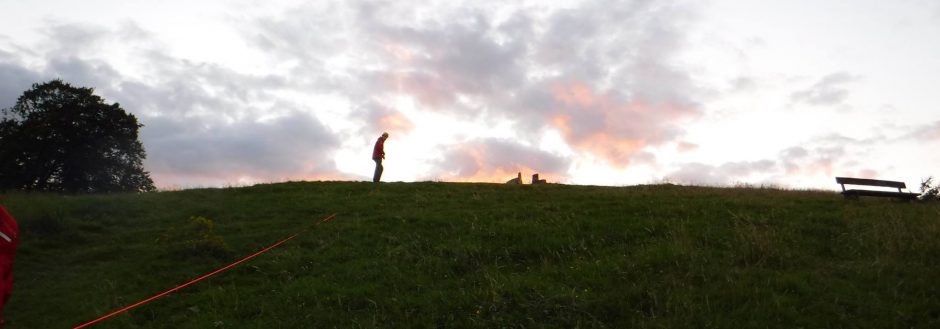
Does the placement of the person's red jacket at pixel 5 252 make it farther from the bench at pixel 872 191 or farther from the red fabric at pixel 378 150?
the bench at pixel 872 191

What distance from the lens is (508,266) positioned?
11445 millimetres

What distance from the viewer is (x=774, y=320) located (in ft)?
26.7

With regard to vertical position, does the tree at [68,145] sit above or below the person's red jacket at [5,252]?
above

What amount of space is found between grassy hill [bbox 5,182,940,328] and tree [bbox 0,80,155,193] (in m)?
22.0

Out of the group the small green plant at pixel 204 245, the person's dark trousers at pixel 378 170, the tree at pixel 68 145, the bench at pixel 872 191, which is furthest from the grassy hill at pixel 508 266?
the tree at pixel 68 145

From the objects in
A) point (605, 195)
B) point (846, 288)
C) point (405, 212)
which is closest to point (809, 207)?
point (605, 195)

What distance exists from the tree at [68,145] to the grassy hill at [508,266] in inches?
868

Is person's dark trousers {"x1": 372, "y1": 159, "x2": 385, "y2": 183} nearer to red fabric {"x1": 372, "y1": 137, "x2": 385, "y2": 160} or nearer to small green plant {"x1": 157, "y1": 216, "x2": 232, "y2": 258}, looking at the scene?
red fabric {"x1": 372, "y1": 137, "x2": 385, "y2": 160}

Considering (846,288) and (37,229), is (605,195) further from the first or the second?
(37,229)

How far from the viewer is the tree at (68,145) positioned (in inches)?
1420

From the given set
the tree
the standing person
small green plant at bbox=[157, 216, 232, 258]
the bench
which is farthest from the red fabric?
the tree

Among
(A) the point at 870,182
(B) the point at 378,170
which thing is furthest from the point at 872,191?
(B) the point at 378,170

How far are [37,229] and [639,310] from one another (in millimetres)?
15046

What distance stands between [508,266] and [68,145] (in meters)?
35.6
